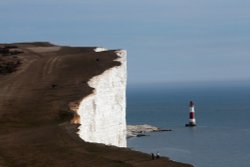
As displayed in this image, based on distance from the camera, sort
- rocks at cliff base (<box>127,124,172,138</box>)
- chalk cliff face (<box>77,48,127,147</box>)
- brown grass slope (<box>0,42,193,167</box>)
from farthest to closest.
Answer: rocks at cliff base (<box>127,124,172,138</box>) → chalk cliff face (<box>77,48,127,147</box>) → brown grass slope (<box>0,42,193,167</box>)

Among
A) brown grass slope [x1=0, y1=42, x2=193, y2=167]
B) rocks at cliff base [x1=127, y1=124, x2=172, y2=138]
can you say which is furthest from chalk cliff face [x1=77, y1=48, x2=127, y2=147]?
rocks at cliff base [x1=127, y1=124, x2=172, y2=138]

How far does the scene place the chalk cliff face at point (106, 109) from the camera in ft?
107

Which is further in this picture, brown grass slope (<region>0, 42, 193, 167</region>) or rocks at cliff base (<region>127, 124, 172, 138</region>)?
rocks at cliff base (<region>127, 124, 172, 138</region>)

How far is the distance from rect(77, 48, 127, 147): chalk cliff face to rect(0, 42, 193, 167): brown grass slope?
68cm

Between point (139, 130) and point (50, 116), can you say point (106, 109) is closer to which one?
point (50, 116)

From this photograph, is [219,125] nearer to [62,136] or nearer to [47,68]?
[47,68]

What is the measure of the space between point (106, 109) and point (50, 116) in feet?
23.1

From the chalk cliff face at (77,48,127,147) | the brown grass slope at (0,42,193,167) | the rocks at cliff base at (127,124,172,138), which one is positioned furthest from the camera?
the rocks at cliff base at (127,124,172,138)

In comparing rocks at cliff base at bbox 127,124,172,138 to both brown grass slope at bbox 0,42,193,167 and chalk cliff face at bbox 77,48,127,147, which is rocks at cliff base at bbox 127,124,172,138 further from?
chalk cliff face at bbox 77,48,127,147

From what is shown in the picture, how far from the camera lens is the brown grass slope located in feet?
75.8

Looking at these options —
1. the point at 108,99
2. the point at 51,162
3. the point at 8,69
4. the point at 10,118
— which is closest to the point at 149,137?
the point at 8,69

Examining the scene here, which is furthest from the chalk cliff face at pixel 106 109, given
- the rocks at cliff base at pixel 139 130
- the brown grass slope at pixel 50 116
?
the rocks at cliff base at pixel 139 130

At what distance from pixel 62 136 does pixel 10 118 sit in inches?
228

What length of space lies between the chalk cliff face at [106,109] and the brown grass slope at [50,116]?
2.23 feet
